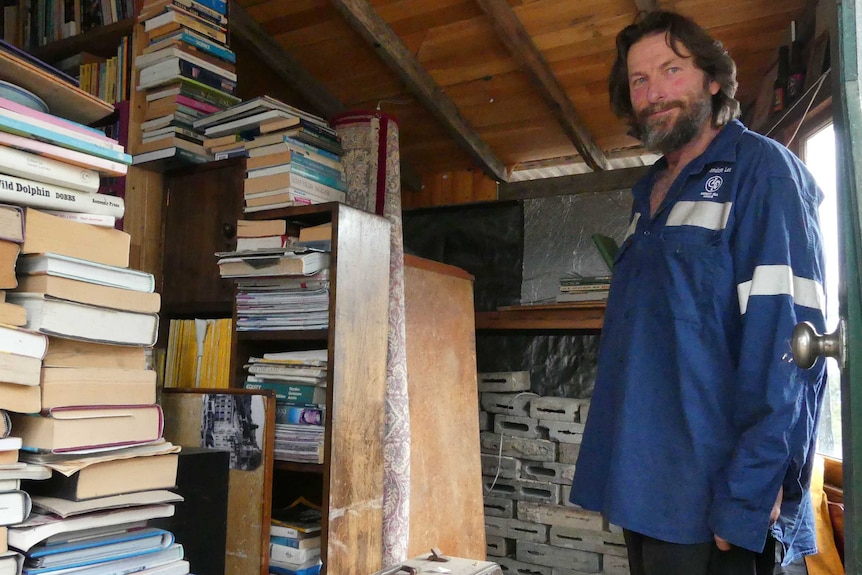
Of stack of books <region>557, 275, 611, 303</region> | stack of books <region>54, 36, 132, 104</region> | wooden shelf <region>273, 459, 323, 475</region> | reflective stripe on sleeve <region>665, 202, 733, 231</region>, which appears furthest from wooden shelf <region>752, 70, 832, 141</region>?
stack of books <region>54, 36, 132, 104</region>

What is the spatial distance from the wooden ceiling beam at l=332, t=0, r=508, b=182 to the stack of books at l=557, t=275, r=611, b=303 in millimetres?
803

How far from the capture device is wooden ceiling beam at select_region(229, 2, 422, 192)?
3.58m

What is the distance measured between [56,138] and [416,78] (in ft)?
8.11

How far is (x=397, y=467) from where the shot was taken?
7.99ft

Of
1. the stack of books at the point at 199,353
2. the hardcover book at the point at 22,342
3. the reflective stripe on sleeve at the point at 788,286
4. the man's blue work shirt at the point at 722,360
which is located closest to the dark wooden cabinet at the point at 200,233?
the stack of books at the point at 199,353

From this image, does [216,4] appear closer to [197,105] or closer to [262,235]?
[197,105]

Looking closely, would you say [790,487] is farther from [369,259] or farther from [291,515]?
[291,515]

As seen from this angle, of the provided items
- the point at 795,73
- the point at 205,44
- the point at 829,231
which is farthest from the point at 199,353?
the point at 795,73

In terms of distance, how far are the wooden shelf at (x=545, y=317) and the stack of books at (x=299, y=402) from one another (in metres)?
1.58

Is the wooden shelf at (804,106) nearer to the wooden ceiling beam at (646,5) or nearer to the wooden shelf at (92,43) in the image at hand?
the wooden ceiling beam at (646,5)

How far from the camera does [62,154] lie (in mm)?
1241

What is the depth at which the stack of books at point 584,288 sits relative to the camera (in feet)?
11.7

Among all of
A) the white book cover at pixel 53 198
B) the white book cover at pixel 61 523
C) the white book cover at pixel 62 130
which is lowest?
the white book cover at pixel 61 523

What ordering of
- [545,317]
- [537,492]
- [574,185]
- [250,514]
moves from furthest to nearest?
[574,185]
[545,317]
[537,492]
[250,514]
